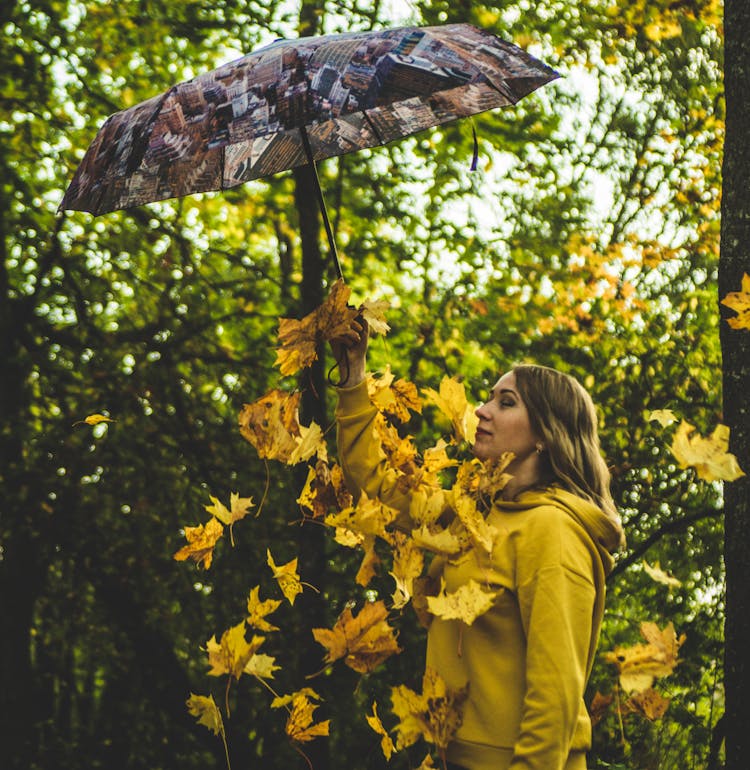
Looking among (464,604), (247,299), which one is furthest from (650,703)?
(247,299)

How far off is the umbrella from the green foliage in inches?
102

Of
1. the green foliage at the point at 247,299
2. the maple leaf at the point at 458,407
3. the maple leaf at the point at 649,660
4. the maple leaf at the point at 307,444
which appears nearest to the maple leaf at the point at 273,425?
the maple leaf at the point at 307,444

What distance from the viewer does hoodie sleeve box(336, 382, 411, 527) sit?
230 centimetres

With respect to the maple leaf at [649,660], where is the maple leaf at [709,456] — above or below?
above

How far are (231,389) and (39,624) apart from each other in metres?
2.48

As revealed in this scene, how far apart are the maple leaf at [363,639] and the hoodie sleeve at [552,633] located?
51 cm

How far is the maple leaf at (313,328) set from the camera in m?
2.08

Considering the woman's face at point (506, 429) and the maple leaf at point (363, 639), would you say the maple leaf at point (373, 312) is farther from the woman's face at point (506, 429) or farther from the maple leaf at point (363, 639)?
the maple leaf at point (363, 639)

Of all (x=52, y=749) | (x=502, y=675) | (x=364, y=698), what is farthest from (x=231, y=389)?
(x=502, y=675)

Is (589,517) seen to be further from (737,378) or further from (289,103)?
(289,103)

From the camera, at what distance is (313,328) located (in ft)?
7.04

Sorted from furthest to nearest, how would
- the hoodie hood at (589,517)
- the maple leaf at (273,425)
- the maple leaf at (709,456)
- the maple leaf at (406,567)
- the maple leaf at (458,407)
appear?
the maple leaf at (458,407), the maple leaf at (273,425), the maple leaf at (406,567), the hoodie hood at (589,517), the maple leaf at (709,456)

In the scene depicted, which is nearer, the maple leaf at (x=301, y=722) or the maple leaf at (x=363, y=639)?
the maple leaf at (x=363, y=639)

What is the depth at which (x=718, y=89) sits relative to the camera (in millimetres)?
4887
